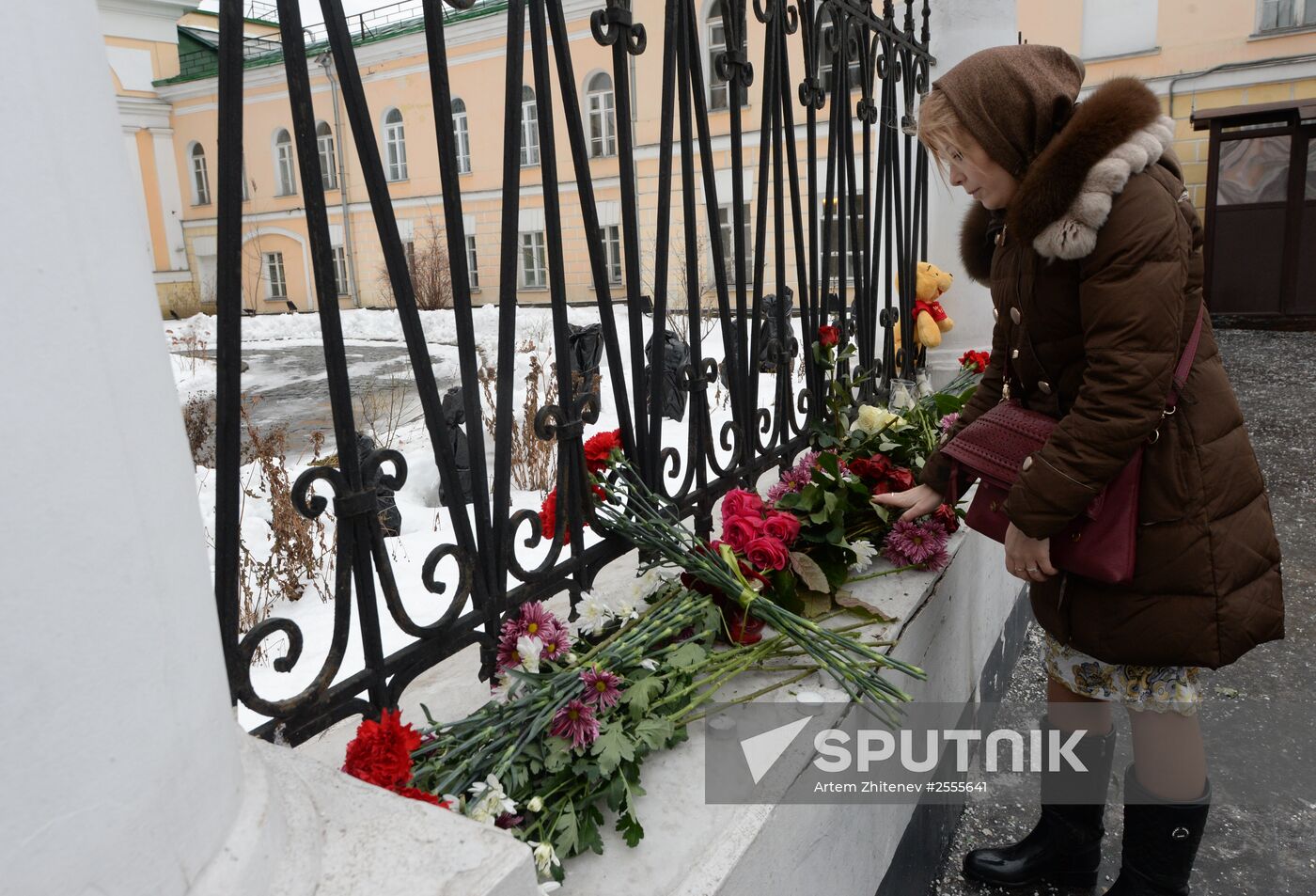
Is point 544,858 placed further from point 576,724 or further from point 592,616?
point 592,616

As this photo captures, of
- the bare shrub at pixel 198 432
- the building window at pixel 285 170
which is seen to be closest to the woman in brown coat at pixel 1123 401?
the bare shrub at pixel 198 432

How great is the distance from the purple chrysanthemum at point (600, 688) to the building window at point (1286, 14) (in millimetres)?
15462

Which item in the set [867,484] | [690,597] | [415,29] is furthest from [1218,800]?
[415,29]

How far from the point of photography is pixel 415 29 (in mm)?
19078

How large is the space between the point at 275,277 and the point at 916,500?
24513mm

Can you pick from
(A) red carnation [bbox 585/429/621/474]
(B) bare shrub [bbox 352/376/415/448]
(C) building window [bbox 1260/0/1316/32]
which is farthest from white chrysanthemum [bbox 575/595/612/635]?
(C) building window [bbox 1260/0/1316/32]

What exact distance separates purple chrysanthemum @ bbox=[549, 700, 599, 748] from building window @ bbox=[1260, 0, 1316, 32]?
51.0ft

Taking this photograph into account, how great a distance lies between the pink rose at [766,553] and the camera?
1705mm

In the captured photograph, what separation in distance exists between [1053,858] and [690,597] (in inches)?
46.3

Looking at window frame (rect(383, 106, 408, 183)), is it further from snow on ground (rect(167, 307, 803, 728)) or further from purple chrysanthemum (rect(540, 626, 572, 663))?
purple chrysanthemum (rect(540, 626, 572, 663))

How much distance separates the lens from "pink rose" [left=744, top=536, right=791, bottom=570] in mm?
1705

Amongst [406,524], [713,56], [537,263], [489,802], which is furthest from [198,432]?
[537,263]

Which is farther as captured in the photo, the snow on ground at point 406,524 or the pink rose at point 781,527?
the snow on ground at point 406,524

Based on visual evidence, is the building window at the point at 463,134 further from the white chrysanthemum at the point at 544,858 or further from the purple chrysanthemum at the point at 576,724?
the white chrysanthemum at the point at 544,858
